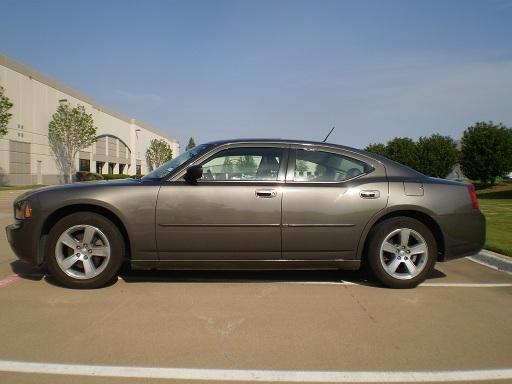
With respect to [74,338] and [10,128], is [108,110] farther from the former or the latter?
[74,338]

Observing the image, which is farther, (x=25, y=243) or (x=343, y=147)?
(x=343, y=147)

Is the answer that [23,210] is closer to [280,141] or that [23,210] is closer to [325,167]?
[280,141]

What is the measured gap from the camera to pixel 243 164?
4625 mm

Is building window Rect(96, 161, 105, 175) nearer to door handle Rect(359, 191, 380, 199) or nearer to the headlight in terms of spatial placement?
the headlight

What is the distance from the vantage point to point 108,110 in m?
63.2

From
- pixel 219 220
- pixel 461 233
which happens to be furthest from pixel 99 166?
pixel 461 233

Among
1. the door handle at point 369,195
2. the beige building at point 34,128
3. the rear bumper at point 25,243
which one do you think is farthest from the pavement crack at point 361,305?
the beige building at point 34,128

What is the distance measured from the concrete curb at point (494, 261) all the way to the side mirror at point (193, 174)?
411 centimetres

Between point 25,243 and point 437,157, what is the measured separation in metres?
57.0

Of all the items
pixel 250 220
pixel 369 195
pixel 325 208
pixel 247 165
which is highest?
pixel 247 165

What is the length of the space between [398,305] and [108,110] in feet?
213

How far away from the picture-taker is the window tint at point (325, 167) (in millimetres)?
4590

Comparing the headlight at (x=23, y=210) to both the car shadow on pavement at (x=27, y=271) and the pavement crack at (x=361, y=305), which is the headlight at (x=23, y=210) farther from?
the pavement crack at (x=361, y=305)

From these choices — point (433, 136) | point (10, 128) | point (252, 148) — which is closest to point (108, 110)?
point (10, 128)
